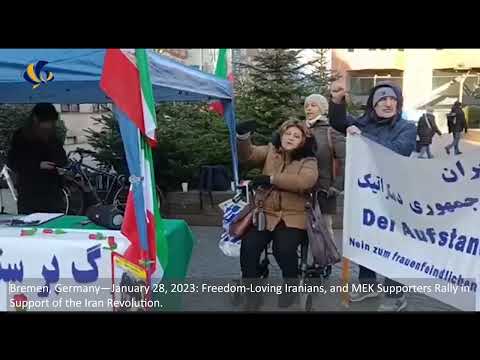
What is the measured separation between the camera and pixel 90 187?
7.61 metres

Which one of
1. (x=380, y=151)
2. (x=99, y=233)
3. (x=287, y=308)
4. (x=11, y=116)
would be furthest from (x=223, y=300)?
(x=11, y=116)

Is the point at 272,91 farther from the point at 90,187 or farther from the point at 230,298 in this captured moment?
the point at 230,298

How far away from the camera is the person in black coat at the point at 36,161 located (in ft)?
15.8

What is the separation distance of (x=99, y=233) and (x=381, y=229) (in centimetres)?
194

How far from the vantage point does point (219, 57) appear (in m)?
6.36

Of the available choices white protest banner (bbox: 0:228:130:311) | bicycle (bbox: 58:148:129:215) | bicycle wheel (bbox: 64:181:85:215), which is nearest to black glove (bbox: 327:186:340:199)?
white protest banner (bbox: 0:228:130:311)

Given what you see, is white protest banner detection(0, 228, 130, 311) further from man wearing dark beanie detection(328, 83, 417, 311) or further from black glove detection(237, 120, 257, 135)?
man wearing dark beanie detection(328, 83, 417, 311)

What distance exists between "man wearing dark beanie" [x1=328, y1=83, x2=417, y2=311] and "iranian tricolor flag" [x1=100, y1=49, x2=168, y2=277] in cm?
148

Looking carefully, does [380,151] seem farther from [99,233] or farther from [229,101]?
[229,101]

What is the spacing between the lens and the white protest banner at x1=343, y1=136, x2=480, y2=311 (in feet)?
11.8

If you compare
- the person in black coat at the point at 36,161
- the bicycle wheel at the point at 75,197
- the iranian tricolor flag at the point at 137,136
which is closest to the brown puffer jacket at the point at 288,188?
the iranian tricolor flag at the point at 137,136

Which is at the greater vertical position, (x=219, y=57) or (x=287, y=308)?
(x=219, y=57)

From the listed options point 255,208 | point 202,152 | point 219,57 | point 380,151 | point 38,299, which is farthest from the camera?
point 202,152

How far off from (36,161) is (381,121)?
118 inches
